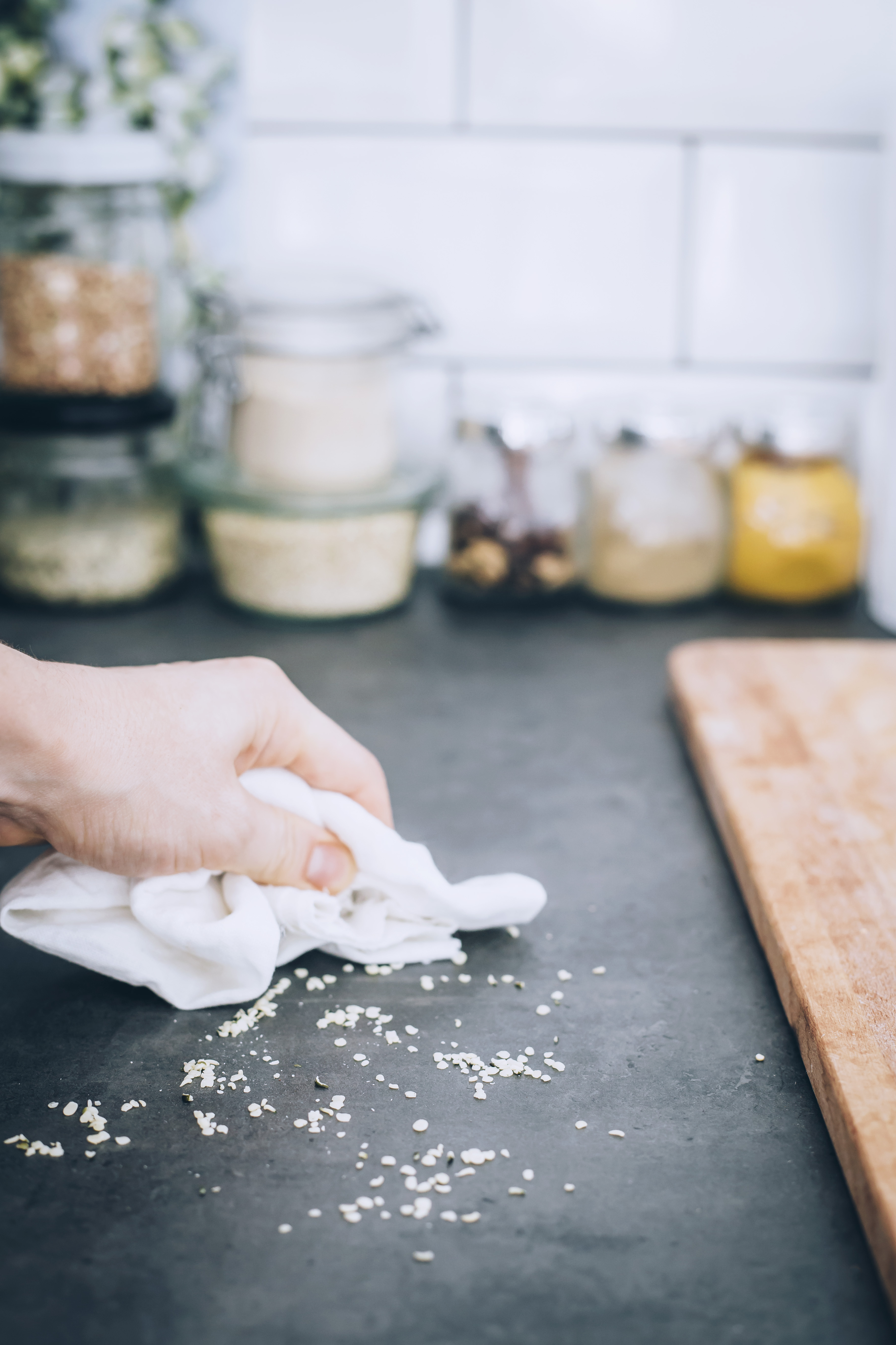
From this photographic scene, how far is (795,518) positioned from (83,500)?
662 millimetres

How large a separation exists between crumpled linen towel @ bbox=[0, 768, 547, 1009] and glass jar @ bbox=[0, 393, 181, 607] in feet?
1.84

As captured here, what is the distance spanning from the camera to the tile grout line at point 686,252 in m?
1.29

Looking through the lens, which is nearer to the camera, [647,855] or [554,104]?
[647,855]

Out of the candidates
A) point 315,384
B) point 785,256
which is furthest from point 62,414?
point 785,256

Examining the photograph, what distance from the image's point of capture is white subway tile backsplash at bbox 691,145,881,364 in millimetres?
1292

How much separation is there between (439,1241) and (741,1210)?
116 millimetres

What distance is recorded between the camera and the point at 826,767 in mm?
859

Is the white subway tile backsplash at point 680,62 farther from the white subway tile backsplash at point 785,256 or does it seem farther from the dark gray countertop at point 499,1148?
the dark gray countertop at point 499,1148

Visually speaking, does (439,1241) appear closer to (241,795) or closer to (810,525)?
(241,795)

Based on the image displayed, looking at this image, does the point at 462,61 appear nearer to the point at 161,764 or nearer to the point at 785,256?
the point at 785,256

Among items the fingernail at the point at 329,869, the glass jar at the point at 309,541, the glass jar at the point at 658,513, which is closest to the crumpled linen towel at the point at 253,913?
the fingernail at the point at 329,869

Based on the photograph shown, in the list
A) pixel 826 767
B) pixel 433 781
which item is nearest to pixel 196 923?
pixel 433 781

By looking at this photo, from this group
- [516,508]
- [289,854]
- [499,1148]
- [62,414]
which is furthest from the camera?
[516,508]

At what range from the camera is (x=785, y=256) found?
1317 mm
